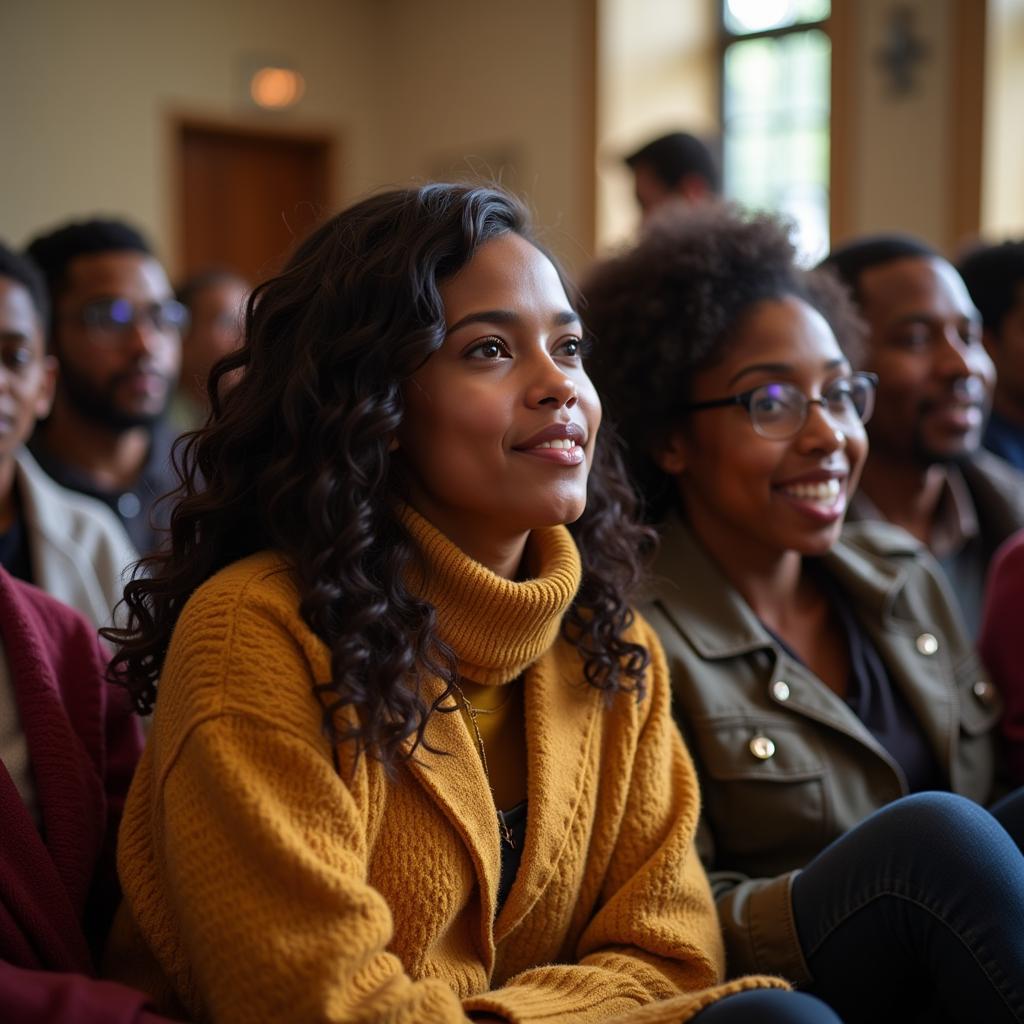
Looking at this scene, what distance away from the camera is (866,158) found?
5.06 metres

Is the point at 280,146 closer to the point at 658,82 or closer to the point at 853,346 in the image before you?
the point at 658,82

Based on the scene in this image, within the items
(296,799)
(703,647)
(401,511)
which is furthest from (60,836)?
(703,647)

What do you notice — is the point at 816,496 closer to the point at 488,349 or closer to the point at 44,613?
the point at 488,349

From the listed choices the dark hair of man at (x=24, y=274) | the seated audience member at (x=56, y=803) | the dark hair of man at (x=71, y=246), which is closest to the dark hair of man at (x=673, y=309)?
the seated audience member at (x=56, y=803)

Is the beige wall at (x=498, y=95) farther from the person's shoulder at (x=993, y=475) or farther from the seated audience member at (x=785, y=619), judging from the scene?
the seated audience member at (x=785, y=619)

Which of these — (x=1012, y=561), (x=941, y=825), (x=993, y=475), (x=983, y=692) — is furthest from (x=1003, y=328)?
(x=941, y=825)

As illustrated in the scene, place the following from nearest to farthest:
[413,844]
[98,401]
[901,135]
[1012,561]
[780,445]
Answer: [413,844]
[780,445]
[1012,561]
[98,401]
[901,135]

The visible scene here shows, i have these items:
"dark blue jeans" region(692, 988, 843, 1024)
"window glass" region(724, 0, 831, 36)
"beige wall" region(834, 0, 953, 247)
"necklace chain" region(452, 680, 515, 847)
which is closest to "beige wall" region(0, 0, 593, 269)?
"window glass" region(724, 0, 831, 36)

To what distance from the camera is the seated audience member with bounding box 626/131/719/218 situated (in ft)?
11.8

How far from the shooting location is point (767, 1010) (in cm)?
111

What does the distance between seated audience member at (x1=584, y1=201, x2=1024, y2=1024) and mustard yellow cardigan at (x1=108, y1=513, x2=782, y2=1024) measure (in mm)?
144

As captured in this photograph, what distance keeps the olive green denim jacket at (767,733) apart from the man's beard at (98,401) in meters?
1.63

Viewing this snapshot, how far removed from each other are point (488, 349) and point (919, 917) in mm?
757

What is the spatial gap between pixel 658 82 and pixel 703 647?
5.00 m
